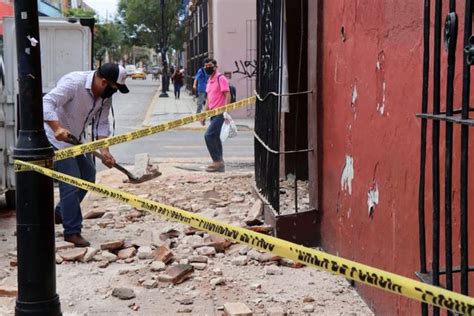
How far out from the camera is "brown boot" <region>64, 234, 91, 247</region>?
6262 millimetres

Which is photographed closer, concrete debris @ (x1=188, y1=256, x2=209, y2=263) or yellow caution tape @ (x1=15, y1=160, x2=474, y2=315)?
yellow caution tape @ (x1=15, y1=160, x2=474, y2=315)

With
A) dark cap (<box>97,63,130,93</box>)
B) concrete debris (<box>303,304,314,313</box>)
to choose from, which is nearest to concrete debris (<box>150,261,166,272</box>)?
concrete debris (<box>303,304,314,313</box>)

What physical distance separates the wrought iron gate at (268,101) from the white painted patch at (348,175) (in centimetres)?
101

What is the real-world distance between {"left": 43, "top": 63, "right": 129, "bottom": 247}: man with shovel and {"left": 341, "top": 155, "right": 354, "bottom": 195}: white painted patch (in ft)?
7.04

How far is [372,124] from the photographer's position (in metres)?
4.37

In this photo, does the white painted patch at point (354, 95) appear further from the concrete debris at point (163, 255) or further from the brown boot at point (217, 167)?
the brown boot at point (217, 167)

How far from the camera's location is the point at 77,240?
6285 millimetres

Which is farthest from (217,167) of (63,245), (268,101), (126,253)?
(126,253)

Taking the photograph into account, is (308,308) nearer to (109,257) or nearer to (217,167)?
(109,257)

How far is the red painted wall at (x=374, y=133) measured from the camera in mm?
3635

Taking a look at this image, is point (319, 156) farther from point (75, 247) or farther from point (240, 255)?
point (75, 247)

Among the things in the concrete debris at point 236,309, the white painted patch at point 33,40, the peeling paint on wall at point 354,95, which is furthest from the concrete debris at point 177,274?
the white painted patch at point 33,40

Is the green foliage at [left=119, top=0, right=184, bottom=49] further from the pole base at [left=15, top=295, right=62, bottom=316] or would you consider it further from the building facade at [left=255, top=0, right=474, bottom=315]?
the pole base at [left=15, top=295, right=62, bottom=316]

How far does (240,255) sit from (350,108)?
1597 millimetres
